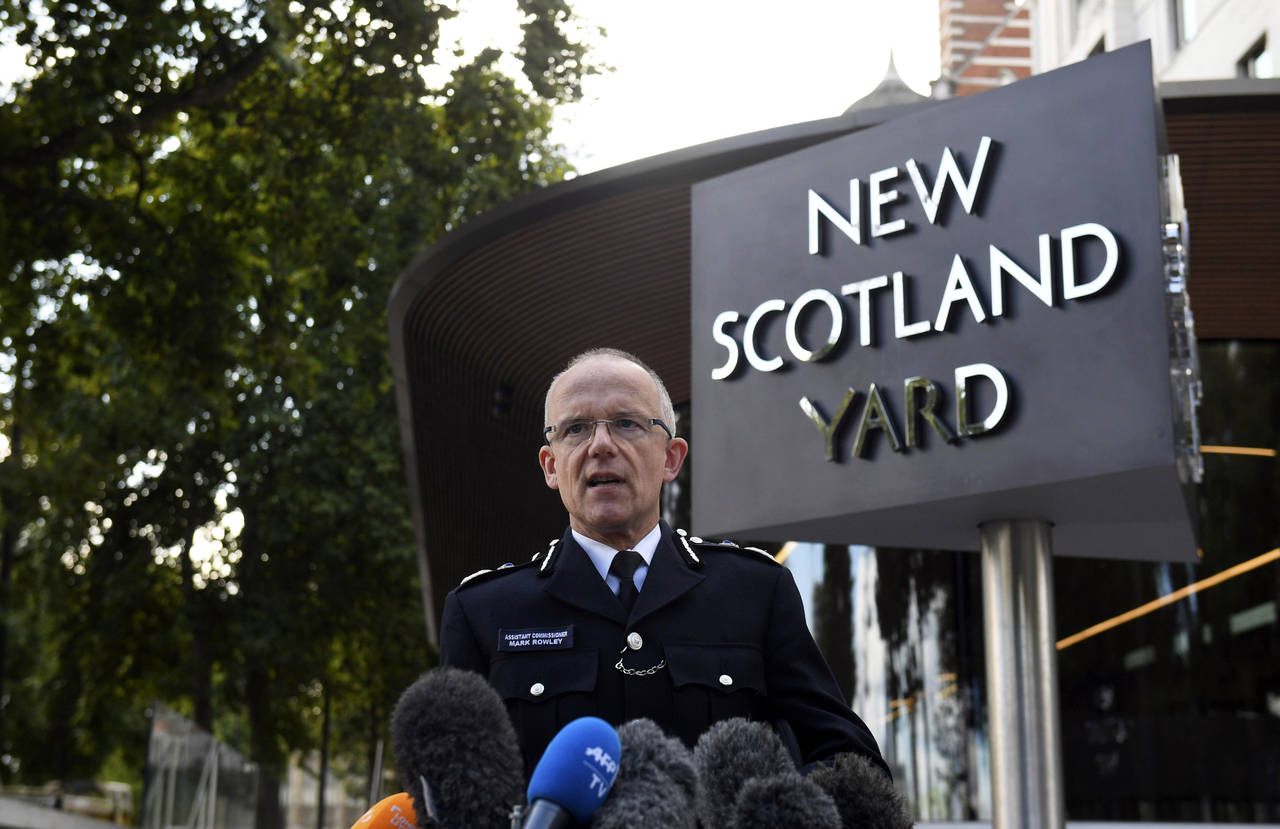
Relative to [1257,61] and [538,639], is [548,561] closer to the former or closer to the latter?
[538,639]

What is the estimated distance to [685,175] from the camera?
40.1 feet

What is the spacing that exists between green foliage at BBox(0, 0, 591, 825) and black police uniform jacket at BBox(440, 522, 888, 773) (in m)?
11.3

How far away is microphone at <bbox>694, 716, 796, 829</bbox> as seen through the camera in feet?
6.09

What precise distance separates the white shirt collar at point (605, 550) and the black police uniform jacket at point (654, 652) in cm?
2

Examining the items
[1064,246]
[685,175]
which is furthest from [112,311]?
[1064,246]

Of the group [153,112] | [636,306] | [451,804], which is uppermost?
[153,112]

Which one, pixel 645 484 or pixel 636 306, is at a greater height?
pixel 636 306

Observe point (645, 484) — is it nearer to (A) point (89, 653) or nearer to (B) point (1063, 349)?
(B) point (1063, 349)

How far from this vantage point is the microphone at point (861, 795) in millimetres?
1992

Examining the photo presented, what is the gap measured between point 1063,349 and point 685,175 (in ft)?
13.9

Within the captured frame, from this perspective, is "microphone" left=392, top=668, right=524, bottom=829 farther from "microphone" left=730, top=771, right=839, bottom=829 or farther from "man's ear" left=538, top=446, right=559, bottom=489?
"man's ear" left=538, top=446, right=559, bottom=489

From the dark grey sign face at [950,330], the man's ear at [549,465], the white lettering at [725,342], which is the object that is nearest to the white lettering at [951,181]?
the dark grey sign face at [950,330]

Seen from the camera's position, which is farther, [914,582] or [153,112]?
[914,582]

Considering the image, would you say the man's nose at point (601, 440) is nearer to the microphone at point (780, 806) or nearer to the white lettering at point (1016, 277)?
the microphone at point (780, 806)
